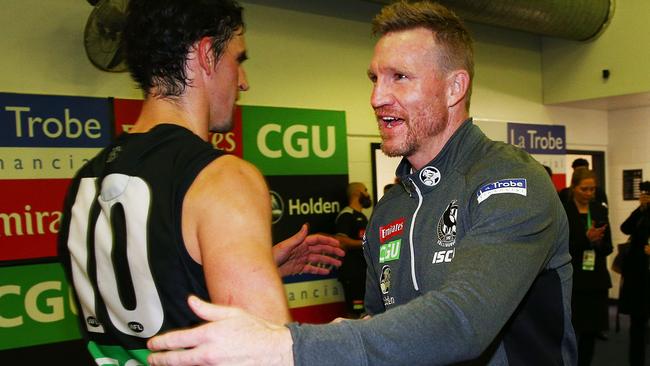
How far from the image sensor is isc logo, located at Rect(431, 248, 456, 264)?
1404 mm

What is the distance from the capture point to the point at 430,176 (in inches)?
63.7

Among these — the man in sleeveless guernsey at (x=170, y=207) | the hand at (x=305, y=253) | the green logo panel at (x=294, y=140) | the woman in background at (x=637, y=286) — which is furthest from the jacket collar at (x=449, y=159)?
the woman in background at (x=637, y=286)

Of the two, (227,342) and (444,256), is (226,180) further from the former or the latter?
(444,256)

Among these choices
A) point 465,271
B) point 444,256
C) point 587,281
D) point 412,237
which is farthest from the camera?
point 587,281

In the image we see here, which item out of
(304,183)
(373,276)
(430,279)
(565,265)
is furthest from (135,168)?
(304,183)

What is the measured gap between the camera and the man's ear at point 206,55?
4.19 feet

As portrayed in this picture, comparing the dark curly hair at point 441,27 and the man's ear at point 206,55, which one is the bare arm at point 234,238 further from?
the dark curly hair at point 441,27

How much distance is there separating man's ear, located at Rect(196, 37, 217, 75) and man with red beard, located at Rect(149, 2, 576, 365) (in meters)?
0.55

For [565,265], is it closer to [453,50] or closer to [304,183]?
[453,50]

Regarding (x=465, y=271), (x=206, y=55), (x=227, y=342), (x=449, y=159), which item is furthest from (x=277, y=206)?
(x=227, y=342)

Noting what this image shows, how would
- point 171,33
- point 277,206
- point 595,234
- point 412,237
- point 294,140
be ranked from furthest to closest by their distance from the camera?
1. point 294,140
2. point 277,206
3. point 595,234
4. point 412,237
5. point 171,33

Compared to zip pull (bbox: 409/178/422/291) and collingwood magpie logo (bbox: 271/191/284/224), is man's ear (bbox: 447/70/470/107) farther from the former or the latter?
collingwood magpie logo (bbox: 271/191/284/224)

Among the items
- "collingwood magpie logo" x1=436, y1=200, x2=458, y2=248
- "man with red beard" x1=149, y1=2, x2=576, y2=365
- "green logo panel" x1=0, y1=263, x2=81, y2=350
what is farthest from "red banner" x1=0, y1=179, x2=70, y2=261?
"collingwood magpie logo" x1=436, y1=200, x2=458, y2=248

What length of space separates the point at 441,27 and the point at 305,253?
78 centimetres
